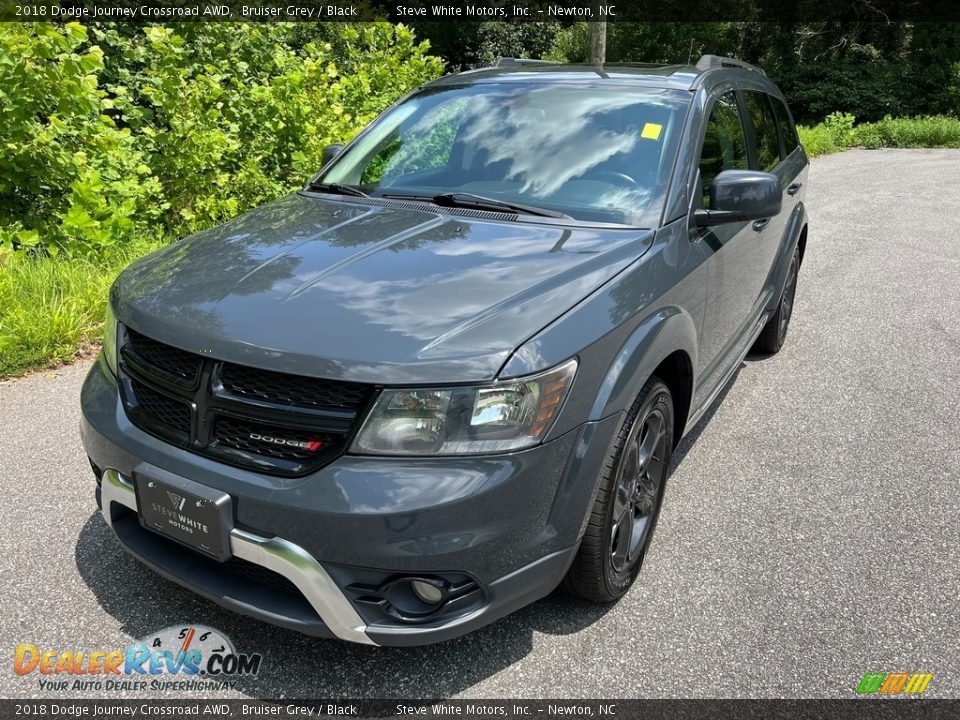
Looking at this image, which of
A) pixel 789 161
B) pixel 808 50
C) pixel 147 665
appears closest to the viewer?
pixel 147 665

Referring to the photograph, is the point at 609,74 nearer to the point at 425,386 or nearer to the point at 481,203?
the point at 481,203

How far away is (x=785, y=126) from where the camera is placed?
5.08 m

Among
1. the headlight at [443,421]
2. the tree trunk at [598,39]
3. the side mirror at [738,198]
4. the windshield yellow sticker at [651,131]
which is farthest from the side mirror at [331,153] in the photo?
the tree trunk at [598,39]

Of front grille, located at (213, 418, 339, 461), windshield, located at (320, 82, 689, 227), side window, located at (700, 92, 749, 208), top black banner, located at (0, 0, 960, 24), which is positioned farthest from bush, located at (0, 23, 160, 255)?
side window, located at (700, 92, 749, 208)

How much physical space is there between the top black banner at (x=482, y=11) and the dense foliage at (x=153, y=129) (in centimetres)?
41

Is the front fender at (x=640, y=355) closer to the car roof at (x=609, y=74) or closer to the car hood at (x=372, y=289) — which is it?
the car hood at (x=372, y=289)

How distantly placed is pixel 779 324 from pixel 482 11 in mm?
23753

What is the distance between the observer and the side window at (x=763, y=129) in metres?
4.18

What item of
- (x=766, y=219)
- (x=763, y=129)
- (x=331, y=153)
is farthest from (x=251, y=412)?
(x=763, y=129)

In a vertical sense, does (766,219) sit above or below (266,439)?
above

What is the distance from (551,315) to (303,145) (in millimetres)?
5139

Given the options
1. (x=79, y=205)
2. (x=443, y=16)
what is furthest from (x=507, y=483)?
(x=443, y=16)

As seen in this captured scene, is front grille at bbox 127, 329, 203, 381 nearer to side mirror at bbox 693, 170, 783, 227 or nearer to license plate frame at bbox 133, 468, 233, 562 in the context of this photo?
license plate frame at bbox 133, 468, 233, 562

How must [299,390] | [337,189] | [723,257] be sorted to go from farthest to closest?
[337,189] < [723,257] < [299,390]
